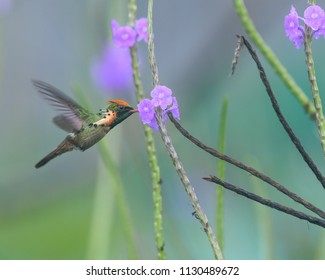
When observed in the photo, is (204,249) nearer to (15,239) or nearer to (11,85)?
(15,239)

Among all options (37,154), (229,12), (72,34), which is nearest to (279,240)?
(229,12)

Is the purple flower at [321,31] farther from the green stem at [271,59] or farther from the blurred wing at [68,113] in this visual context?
the blurred wing at [68,113]

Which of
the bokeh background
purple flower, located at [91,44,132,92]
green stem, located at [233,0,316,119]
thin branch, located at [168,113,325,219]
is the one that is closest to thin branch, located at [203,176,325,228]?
thin branch, located at [168,113,325,219]

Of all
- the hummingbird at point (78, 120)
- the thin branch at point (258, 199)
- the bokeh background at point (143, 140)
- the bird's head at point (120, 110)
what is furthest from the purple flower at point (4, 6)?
the thin branch at point (258, 199)

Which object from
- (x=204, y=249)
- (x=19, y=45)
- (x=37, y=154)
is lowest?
(x=204, y=249)

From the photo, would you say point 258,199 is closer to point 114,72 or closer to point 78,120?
point 78,120

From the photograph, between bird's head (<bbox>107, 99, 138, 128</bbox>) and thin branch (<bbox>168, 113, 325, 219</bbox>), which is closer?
thin branch (<bbox>168, 113, 325, 219</bbox>)

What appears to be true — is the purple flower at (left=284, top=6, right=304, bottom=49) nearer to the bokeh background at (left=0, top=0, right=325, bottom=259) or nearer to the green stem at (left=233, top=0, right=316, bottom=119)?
the green stem at (left=233, top=0, right=316, bottom=119)
